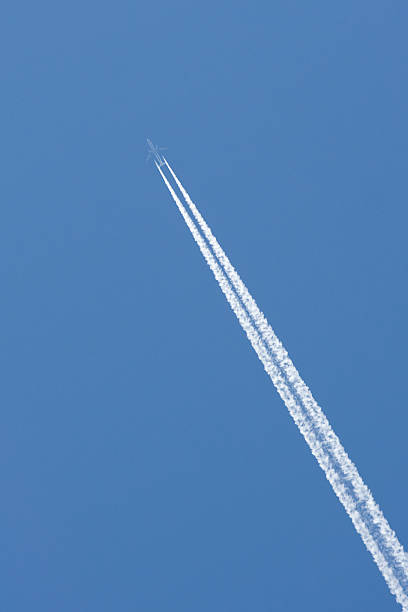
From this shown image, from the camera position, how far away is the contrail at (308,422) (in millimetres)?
18766

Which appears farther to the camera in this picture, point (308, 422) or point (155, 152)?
point (155, 152)

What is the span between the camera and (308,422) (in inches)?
787

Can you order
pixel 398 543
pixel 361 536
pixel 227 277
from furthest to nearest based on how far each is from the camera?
pixel 227 277 → pixel 361 536 → pixel 398 543

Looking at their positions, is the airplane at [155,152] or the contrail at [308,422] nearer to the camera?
the contrail at [308,422]

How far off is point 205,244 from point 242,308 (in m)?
1.79

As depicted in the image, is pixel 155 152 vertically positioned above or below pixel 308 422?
above

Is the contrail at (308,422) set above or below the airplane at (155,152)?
below

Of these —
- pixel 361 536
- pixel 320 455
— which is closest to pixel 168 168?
pixel 320 455

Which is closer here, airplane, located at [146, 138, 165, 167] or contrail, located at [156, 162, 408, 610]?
contrail, located at [156, 162, 408, 610]

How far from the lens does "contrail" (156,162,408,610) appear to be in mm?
18766

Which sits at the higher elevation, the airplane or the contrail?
the airplane

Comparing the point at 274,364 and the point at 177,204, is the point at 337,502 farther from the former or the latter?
the point at 177,204

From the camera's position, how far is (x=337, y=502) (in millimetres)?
20672

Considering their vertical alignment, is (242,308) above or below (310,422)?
above
